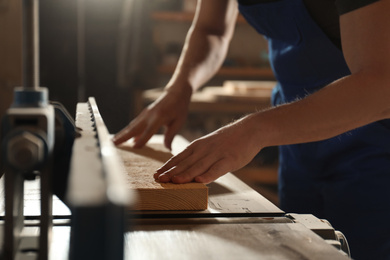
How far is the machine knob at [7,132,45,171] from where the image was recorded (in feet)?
1.68

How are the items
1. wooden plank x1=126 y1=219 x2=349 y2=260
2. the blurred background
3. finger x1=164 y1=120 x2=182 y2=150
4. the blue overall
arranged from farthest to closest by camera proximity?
1. the blurred background
2. finger x1=164 y1=120 x2=182 y2=150
3. the blue overall
4. wooden plank x1=126 y1=219 x2=349 y2=260

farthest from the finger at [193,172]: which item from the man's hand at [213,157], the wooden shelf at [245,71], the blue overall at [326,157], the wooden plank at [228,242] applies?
the wooden shelf at [245,71]

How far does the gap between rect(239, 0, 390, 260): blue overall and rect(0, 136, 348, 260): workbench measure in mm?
400

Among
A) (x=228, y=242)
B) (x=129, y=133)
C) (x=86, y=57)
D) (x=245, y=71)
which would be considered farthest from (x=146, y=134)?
(x=245, y=71)

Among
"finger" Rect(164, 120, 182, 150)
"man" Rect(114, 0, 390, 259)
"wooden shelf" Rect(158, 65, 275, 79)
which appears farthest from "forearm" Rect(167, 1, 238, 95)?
"wooden shelf" Rect(158, 65, 275, 79)

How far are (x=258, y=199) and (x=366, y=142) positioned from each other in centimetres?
42

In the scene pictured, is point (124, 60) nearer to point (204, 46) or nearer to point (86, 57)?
point (86, 57)

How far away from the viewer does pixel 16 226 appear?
0.58 m

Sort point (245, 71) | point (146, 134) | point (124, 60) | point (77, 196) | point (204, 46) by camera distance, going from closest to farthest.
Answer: point (77, 196) < point (146, 134) < point (204, 46) < point (124, 60) < point (245, 71)

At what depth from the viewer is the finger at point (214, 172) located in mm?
899

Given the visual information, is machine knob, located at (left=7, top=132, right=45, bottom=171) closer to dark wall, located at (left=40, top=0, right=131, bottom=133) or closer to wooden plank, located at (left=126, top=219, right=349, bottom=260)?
wooden plank, located at (left=126, top=219, right=349, bottom=260)

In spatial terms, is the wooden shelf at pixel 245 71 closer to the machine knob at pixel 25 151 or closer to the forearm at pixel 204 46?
the forearm at pixel 204 46

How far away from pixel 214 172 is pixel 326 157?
1.67 feet

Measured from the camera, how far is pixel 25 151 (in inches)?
20.3
